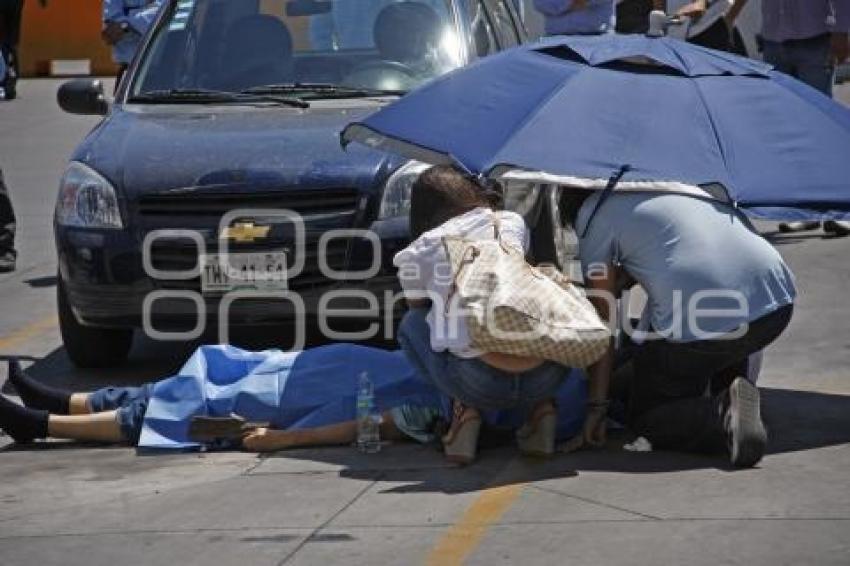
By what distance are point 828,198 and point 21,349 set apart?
14.6ft

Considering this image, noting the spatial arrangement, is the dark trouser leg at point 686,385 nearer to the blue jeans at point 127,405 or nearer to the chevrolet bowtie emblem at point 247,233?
the blue jeans at point 127,405

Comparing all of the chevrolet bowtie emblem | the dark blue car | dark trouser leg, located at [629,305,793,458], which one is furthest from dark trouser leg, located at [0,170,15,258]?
dark trouser leg, located at [629,305,793,458]

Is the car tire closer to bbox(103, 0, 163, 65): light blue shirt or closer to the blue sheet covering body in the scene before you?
the blue sheet covering body

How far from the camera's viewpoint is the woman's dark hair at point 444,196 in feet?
24.2

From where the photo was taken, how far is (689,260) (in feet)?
23.9

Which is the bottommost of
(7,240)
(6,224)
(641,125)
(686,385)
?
(7,240)

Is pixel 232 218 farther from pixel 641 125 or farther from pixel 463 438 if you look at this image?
pixel 641 125

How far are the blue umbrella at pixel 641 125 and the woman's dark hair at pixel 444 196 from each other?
7 centimetres

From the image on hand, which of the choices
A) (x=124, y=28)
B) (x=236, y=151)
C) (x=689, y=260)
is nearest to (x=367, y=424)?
(x=689, y=260)

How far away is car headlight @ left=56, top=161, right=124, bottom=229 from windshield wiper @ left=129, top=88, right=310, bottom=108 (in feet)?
2.85

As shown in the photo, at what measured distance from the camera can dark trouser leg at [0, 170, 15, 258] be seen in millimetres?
12297

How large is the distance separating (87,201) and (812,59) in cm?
530

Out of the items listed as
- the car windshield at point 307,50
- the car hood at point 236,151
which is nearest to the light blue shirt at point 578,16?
the car windshield at point 307,50

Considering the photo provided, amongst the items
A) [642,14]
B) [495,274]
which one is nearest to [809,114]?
[495,274]
